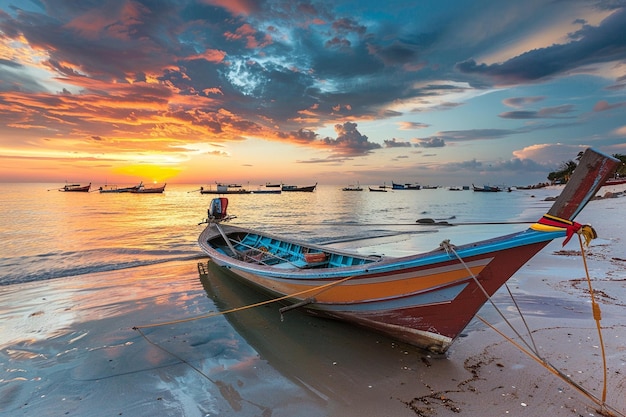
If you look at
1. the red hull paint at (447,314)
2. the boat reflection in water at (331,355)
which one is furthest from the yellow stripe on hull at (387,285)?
the boat reflection in water at (331,355)

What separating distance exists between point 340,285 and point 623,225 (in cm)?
2075

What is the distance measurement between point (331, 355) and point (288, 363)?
2.65ft

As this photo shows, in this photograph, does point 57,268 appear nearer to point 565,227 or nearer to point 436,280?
point 436,280

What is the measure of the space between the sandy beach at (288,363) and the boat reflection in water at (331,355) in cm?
3

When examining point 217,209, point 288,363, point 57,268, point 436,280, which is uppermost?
point 217,209

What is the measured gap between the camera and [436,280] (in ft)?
16.8

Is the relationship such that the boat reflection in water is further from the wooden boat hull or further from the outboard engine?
the outboard engine

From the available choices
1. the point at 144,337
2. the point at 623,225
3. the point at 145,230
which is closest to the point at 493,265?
the point at 144,337

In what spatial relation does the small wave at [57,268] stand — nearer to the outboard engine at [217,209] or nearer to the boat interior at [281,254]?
the outboard engine at [217,209]

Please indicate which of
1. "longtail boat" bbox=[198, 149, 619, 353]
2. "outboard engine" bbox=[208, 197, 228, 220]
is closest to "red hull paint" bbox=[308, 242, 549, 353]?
"longtail boat" bbox=[198, 149, 619, 353]

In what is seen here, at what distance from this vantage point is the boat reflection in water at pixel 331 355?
4777 mm

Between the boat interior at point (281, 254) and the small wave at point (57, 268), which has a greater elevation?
the boat interior at point (281, 254)

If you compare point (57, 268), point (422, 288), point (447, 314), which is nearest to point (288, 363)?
point (422, 288)

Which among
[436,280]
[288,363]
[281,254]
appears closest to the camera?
[436,280]
